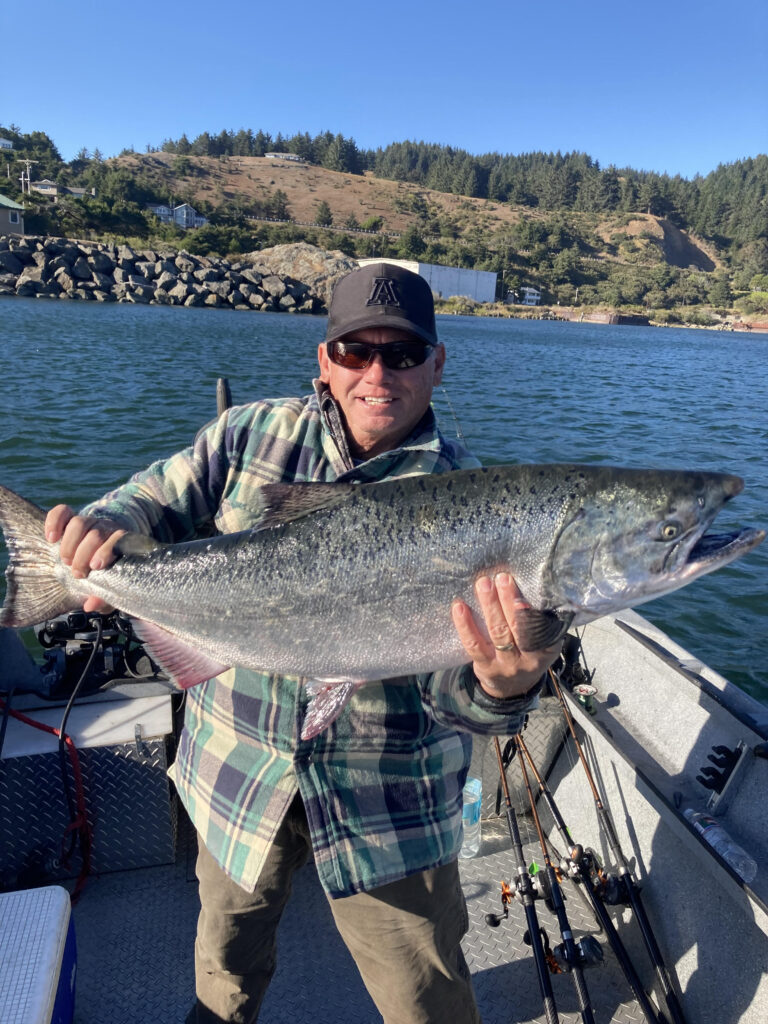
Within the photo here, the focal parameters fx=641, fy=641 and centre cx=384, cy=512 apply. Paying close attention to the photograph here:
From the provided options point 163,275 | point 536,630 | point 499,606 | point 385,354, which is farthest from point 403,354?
point 163,275

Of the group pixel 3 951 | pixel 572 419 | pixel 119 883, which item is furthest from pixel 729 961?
pixel 572 419

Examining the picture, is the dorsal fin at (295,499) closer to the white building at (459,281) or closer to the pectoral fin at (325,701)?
the pectoral fin at (325,701)

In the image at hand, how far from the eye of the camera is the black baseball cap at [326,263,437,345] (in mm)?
2775

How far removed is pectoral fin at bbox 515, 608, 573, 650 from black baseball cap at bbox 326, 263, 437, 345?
1298 mm

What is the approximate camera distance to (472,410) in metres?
24.6

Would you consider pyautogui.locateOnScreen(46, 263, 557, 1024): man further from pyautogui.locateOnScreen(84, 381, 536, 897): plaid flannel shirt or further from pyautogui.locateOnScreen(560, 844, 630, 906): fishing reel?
pyautogui.locateOnScreen(560, 844, 630, 906): fishing reel

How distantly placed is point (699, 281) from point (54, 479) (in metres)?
174

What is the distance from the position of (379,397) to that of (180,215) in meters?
138

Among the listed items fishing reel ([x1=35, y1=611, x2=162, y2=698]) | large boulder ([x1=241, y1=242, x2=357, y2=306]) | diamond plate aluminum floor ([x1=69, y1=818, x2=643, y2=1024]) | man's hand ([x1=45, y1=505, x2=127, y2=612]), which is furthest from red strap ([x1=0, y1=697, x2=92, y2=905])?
large boulder ([x1=241, y1=242, x2=357, y2=306])

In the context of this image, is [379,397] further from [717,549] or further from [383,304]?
[717,549]

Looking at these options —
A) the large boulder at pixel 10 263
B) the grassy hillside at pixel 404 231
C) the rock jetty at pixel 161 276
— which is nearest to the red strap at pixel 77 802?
the rock jetty at pixel 161 276

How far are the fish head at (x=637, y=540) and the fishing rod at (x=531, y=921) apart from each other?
130 centimetres

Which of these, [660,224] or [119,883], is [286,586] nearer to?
[119,883]

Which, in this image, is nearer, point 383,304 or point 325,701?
point 325,701
